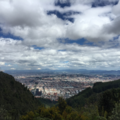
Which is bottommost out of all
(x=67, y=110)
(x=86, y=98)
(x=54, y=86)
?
(x=54, y=86)

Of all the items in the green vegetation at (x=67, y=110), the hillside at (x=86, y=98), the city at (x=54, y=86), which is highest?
the green vegetation at (x=67, y=110)

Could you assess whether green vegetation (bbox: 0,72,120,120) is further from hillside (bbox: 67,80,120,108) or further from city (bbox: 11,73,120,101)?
city (bbox: 11,73,120,101)

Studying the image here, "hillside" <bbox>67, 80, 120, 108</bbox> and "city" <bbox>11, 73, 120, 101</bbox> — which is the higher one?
"hillside" <bbox>67, 80, 120, 108</bbox>

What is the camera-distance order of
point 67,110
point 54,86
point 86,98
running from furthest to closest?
1. point 54,86
2. point 86,98
3. point 67,110

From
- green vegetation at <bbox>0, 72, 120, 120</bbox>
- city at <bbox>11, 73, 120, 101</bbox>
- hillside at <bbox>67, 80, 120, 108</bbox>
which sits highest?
green vegetation at <bbox>0, 72, 120, 120</bbox>

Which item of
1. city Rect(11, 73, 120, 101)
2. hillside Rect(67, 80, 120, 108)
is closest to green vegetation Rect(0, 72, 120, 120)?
hillside Rect(67, 80, 120, 108)

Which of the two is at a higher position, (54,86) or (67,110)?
(67,110)

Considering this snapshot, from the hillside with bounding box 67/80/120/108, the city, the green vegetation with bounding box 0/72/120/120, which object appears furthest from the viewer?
the city

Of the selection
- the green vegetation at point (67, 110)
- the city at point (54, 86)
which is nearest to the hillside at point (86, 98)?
the green vegetation at point (67, 110)

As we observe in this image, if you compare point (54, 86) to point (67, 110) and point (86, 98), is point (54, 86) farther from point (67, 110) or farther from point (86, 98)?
point (67, 110)

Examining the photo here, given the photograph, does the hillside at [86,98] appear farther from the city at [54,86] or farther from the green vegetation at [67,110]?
the city at [54,86]

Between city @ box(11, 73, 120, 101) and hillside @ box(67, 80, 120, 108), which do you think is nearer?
hillside @ box(67, 80, 120, 108)

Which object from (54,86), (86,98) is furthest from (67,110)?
(54,86)
